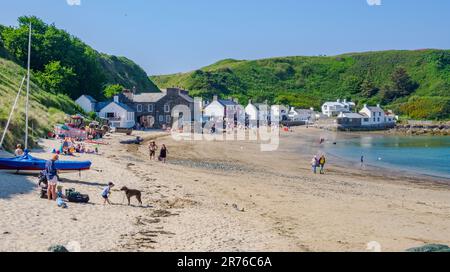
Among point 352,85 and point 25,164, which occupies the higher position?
point 352,85

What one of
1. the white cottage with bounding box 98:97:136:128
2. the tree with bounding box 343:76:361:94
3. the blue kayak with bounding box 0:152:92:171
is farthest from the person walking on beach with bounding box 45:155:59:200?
the tree with bounding box 343:76:361:94

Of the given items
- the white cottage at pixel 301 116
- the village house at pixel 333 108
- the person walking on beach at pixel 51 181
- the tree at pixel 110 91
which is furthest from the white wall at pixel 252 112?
the person walking on beach at pixel 51 181

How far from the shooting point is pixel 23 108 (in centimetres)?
3750

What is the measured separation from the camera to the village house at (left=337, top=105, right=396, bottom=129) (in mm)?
106262

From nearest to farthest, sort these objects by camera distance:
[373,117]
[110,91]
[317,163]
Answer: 1. [317,163]
2. [110,91]
3. [373,117]

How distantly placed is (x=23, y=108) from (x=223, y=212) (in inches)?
1034

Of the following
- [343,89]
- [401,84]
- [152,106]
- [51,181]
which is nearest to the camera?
[51,181]

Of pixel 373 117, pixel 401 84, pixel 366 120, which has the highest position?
pixel 401 84

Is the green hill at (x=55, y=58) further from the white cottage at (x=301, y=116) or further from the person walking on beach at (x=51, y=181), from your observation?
the white cottage at (x=301, y=116)

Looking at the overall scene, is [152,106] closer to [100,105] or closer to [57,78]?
[100,105]

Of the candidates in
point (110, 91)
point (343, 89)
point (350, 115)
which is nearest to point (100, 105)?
point (110, 91)

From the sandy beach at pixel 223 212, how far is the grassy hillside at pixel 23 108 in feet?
10.8

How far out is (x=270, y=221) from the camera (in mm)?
16312

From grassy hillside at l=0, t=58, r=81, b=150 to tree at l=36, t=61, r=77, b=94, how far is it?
3.77 meters
